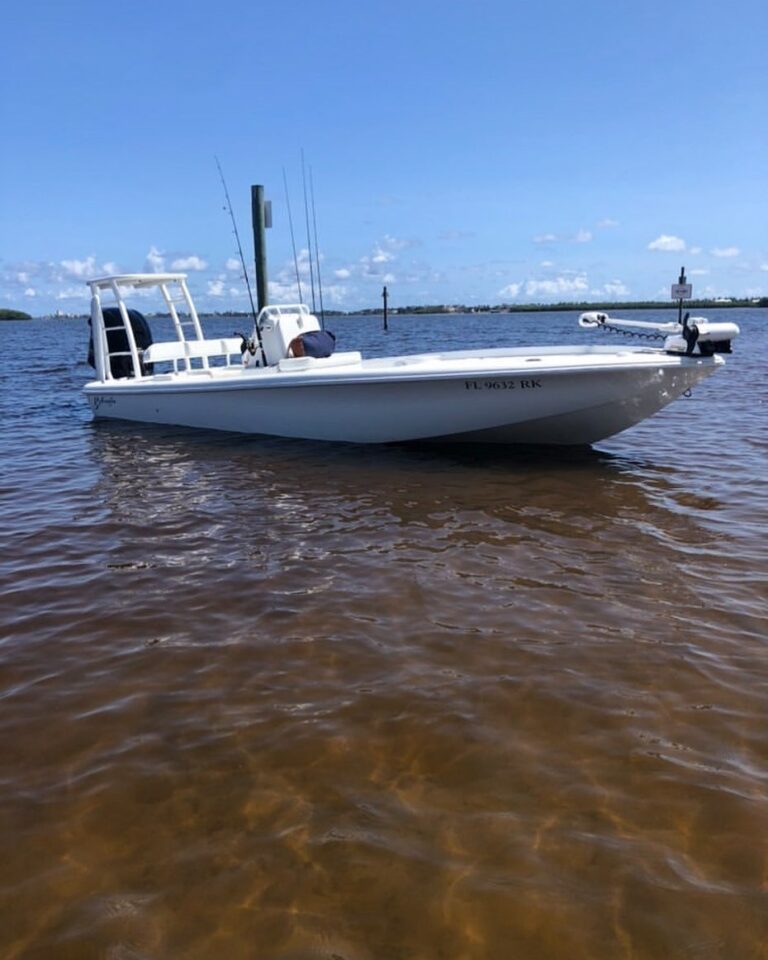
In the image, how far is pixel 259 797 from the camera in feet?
9.93

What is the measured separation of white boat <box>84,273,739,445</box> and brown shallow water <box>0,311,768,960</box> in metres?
1.75

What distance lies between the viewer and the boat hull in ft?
26.9

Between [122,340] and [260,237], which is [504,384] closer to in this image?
[122,340]

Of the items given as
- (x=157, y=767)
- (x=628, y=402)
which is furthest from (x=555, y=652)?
(x=628, y=402)

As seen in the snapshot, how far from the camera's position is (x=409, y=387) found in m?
8.81

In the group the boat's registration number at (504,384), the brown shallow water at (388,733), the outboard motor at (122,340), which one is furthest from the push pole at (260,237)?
the brown shallow water at (388,733)

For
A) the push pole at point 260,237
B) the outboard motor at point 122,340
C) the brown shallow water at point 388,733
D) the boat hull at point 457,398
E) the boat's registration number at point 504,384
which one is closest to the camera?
the brown shallow water at point 388,733

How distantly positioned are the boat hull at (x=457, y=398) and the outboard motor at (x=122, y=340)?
7.52ft

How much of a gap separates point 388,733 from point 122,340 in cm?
1068

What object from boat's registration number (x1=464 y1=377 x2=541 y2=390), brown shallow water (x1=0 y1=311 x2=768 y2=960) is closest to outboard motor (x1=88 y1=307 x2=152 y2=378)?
brown shallow water (x1=0 y1=311 x2=768 y2=960)

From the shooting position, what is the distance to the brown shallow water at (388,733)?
245cm

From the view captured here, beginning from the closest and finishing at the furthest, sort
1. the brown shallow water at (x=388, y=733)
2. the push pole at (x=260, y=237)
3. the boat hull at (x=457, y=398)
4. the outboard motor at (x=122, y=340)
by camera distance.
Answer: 1. the brown shallow water at (x=388, y=733)
2. the boat hull at (x=457, y=398)
3. the outboard motor at (x=122, y=340)
4. the push pole at (x=260, y=237)

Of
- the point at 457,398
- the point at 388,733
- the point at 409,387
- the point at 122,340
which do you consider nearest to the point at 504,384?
the point at 457,398

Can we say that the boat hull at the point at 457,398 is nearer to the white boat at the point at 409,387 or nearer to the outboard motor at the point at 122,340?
the white boat at the point at 409,387
